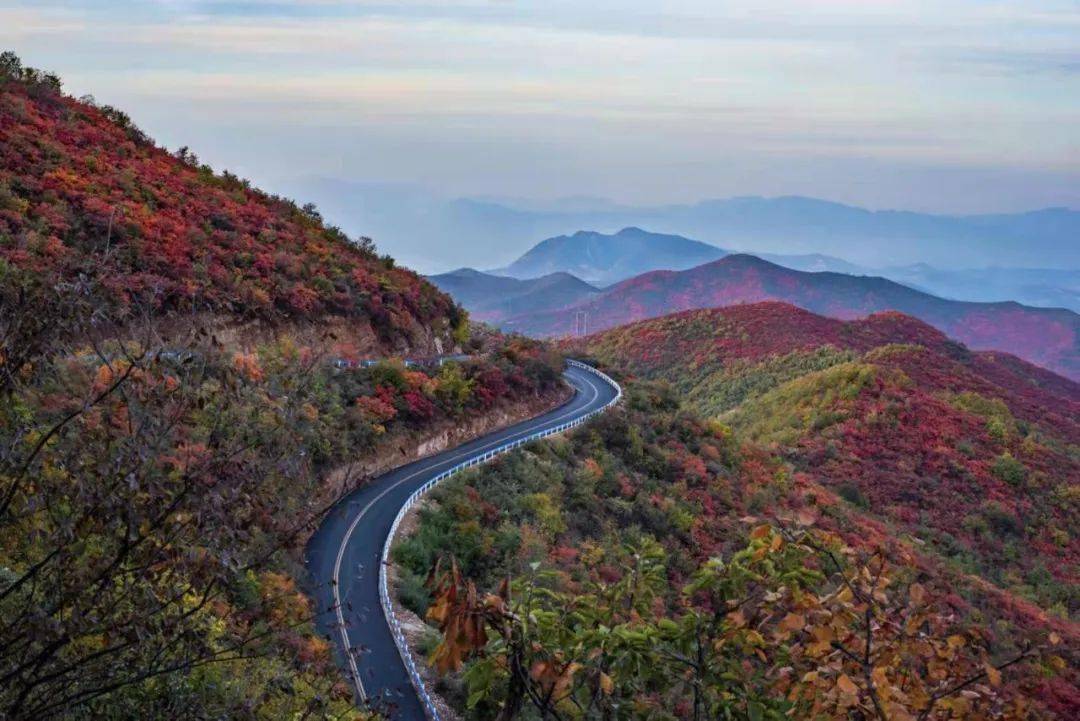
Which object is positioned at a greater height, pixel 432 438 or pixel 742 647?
pixel 742 647

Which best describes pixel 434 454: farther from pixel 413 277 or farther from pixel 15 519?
pixel 15 519

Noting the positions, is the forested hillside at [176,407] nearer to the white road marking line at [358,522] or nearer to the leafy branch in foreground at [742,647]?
the white road marking line at [358,522]

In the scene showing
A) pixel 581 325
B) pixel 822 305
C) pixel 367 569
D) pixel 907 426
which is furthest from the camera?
pixel 822 305

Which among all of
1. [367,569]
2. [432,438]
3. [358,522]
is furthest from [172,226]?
[367,569]

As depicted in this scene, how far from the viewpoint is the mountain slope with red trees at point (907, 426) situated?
37875mm

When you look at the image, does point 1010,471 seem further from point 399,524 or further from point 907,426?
point 399,524

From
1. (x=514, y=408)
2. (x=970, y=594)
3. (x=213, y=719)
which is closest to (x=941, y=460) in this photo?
(x=970, y=594)

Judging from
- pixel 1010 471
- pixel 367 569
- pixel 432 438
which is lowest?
pixel 1010 471

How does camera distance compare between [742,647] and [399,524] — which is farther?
[399,524]

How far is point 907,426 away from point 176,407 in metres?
47.9

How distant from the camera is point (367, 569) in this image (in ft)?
59.6

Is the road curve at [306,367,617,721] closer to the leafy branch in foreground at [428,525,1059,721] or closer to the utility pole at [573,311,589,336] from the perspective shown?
the leafy branch in foreground at [428,525,1059,721]

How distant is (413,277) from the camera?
128ft

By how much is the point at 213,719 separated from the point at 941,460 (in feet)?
146
